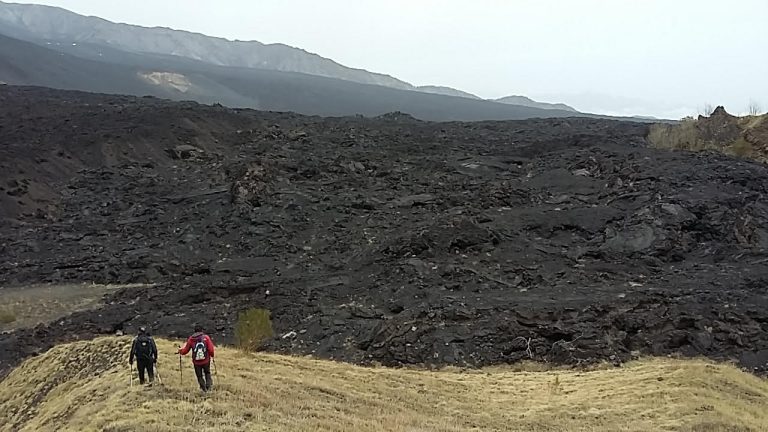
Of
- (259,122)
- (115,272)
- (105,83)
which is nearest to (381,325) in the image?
(115,272)

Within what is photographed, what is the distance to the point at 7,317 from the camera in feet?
76.8

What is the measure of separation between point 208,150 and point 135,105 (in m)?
12.8

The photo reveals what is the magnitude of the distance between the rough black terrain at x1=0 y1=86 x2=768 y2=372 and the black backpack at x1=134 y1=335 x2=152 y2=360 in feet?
29.0

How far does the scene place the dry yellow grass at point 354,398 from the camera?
1138cm

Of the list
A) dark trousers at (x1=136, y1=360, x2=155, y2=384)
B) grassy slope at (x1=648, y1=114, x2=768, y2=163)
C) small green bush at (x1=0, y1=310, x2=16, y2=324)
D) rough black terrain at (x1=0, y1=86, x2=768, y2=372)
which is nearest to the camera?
dark trousers at (x1=136, y1=360, x2=155, y2=384)

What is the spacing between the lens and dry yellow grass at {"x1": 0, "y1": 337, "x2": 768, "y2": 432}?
11.4m

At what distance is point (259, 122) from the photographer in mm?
55344

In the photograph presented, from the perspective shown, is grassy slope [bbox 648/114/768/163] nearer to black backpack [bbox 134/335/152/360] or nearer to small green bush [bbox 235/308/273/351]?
small green bush [bbox 235/308/273/351]

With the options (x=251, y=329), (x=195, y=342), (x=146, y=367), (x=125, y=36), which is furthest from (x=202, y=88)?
(x=125, y=36)

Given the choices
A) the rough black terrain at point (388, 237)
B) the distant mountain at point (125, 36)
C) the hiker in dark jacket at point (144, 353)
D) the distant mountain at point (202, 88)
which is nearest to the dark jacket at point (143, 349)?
the hiker in dark jacket at point (144, 353)

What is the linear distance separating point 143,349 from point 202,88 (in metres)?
97.6

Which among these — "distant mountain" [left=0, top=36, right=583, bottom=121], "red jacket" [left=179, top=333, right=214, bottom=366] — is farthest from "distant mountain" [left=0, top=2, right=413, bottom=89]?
"red jacket" [left=179, top=333, right=214, bottom=366]

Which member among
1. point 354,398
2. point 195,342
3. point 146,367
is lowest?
point 354,398

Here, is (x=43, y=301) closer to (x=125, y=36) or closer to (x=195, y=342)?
(x=195, y=342)
